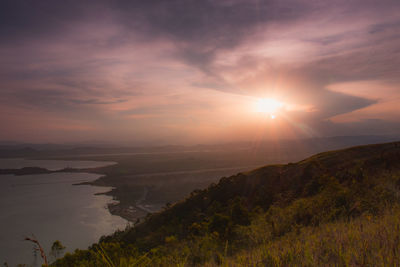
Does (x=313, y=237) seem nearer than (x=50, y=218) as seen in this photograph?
Yes

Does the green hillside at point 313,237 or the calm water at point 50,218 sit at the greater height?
the green hillside at point 313,237

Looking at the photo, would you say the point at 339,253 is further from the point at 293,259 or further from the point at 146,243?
the point at 146,243

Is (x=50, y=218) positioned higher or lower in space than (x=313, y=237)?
lower

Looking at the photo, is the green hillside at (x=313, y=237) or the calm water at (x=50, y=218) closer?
the green hillside at (x=313, y=237)

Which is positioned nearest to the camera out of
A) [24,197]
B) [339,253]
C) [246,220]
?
[339,253]

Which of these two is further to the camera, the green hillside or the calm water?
the calm water

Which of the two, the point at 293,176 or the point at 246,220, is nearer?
the point at 246,220

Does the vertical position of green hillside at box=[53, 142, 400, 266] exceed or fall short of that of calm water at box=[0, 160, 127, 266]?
it exceeds it

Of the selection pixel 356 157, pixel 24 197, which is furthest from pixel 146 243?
pixel 24 197
